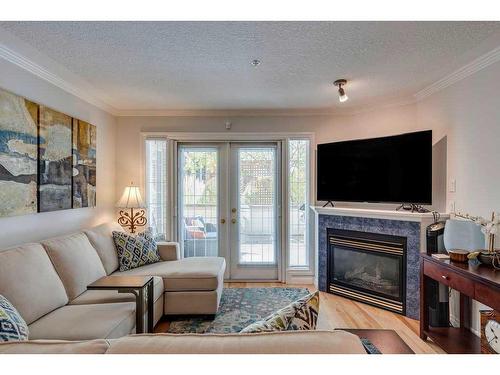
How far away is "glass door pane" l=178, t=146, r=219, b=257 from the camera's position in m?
4.03

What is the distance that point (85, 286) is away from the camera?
2387mm

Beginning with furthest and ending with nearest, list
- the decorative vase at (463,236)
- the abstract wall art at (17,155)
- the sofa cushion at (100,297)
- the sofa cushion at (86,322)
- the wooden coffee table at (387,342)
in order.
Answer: the decorative vase at (463,236), the sofa cushion at (100,297), the abstract wall art at (17,155), the sofa cushion at (86,322), the wooden coffee table at (387,342)

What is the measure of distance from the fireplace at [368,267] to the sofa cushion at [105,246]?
2.56m

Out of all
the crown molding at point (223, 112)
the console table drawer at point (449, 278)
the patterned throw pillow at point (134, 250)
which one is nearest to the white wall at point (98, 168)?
the crown molding at point (223, 112)

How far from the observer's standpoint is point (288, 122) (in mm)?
3963

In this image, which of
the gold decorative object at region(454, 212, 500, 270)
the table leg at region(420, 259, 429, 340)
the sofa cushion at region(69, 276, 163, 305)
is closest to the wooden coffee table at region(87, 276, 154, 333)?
the sofa cushion at region(69, 276, 163, 305)

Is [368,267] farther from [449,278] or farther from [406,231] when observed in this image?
[449,278]

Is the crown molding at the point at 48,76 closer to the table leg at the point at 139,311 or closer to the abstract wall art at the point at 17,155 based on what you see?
the abstract wall art at the point at 17,155

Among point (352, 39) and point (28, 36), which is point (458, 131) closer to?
point (352, 39)

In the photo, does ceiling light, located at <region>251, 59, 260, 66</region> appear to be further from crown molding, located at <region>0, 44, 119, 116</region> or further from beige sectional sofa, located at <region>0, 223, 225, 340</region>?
beige sectional sofa, located at <region>0, 223, 225, 340</region>

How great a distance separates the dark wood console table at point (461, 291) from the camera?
71.4 inches

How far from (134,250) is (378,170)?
294 centimetres
